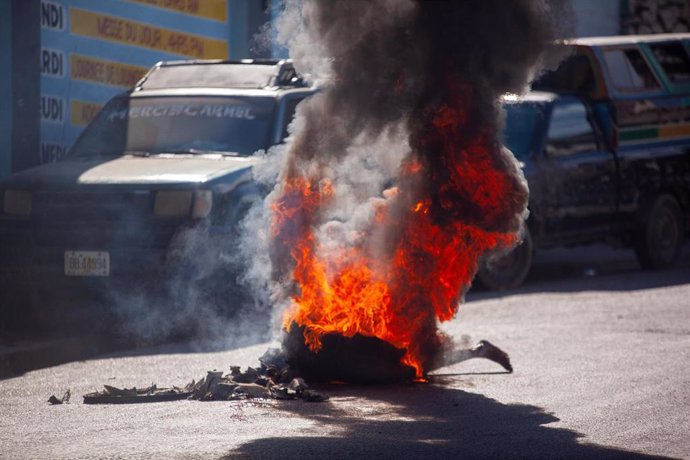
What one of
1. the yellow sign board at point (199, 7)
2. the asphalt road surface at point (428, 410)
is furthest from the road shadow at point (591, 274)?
the yellow sign board at point (199, 7)

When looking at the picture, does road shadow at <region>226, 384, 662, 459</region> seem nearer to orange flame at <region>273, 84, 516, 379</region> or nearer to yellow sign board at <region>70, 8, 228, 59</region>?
orange flame at <region>273, 84, 516, 379</region>

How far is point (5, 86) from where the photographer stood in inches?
522

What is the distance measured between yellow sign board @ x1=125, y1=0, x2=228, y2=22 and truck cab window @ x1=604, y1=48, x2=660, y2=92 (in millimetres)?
5321

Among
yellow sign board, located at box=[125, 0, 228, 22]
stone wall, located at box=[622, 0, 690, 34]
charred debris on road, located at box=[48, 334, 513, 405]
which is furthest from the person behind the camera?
stone wall, located at box=[622, 0, 690, 34]

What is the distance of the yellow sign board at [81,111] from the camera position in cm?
1430

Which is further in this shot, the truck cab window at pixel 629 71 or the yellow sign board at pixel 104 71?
the truck cab window at pixel 629 71

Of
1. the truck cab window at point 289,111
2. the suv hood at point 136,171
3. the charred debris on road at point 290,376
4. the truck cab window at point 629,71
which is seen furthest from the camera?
the truck cab window at point 629,71

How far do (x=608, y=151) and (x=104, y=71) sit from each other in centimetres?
583

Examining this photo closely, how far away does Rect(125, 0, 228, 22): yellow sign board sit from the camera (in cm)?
1612

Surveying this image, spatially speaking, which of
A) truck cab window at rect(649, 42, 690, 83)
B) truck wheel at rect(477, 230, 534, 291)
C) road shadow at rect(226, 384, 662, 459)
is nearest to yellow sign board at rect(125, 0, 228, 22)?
truck wheel at rect(477, 230, 534, 291)

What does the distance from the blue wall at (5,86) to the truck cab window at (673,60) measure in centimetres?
784

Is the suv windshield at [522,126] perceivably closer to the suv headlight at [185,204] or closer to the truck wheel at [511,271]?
the truck wheel at [511,271]

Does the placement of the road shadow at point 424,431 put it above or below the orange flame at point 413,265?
below

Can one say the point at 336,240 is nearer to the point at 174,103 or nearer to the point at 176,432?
the point at 176,432
